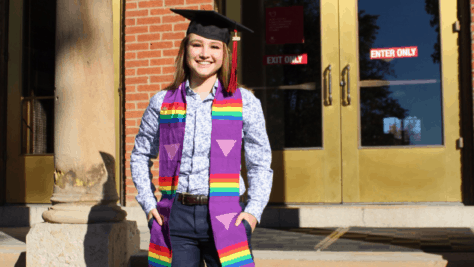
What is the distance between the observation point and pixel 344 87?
5.46 metres

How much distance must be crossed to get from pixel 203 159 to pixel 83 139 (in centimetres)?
187

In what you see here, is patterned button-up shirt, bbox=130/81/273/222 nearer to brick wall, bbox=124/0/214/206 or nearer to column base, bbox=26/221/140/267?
column base, bbox=26/221/140/267

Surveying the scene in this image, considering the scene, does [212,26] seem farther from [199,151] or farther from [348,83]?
[348,83]

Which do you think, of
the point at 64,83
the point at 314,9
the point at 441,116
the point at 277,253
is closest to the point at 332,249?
the point at 277,253

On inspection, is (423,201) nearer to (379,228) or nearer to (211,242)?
(379,228)

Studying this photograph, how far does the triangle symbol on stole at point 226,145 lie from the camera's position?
2.28m

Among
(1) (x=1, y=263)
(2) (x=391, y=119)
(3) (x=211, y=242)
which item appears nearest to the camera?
(3) (x=211, y=242)

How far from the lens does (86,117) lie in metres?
3.85

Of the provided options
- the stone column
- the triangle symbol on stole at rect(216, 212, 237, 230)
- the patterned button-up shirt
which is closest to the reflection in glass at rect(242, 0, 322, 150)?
the stone column

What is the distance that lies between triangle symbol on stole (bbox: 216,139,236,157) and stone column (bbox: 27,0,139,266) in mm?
1800

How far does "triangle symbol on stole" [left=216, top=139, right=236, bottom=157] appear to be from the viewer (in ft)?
7.48

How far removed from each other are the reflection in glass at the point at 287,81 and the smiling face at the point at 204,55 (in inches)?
130

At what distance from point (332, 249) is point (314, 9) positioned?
289 cm

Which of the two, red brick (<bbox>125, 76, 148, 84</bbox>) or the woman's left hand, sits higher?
red brick (<bbox>125, 76, 148, 84</bbox>)
